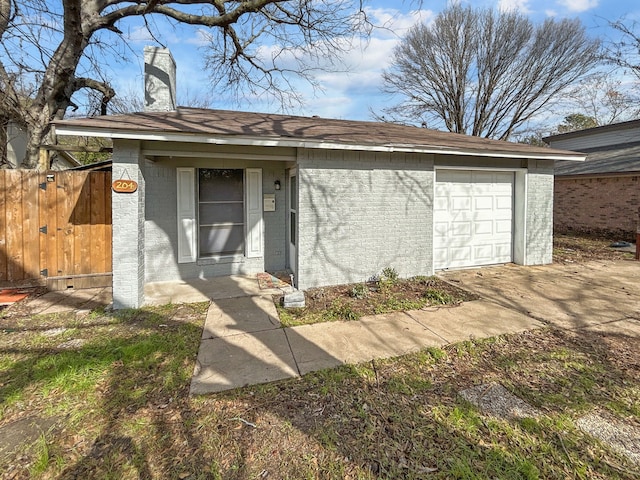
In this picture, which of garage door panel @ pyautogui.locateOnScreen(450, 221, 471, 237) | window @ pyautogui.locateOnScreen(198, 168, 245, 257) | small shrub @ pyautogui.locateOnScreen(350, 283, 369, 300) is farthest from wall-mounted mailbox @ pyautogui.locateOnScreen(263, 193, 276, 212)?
garage door panel @ pyautogui.locateOnScreen(450, 221, 471, 237)

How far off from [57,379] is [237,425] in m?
1.93

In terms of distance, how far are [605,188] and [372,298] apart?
13208mm

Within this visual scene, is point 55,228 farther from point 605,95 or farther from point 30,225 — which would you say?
point 605,95

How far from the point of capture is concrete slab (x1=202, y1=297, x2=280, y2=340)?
167 inches

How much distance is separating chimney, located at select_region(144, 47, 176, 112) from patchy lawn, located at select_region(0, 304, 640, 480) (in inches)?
211

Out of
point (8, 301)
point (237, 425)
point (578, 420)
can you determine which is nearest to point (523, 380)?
point (578, 420)

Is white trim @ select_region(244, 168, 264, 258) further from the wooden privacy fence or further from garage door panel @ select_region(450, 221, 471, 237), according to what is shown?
garage door panel @ select_region(450, 221, 471, 237)

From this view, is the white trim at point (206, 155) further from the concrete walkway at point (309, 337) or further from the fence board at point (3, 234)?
the fence board at point (3, 234)

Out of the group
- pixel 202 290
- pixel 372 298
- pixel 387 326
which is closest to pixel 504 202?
pixel 372 298

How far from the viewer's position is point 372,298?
543 cm

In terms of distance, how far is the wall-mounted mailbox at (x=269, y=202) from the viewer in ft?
22.6

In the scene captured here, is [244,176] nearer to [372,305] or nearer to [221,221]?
[221,221]

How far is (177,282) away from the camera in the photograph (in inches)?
251

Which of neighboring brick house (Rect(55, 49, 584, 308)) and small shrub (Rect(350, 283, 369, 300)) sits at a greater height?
neighboring brick house (Rect(55, 49, 584, 308))
